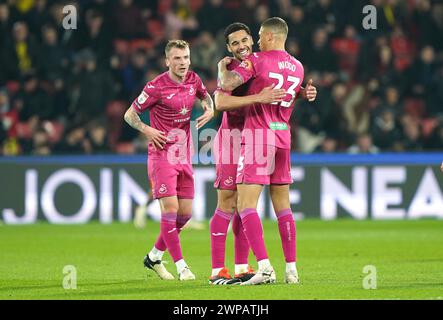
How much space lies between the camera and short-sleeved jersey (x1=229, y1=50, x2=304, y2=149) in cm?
927

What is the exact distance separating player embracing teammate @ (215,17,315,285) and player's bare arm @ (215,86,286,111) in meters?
0.09

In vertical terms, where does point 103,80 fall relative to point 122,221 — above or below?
above

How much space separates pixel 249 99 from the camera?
916cm

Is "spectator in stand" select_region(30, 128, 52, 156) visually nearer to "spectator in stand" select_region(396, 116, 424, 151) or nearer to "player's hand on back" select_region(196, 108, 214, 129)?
"spectator in stand" select_region(396, 116, 424, 151)

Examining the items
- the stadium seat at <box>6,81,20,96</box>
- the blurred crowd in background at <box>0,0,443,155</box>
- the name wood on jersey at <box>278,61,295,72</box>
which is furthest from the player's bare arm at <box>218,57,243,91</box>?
the stadium seat at <box>6,81,20,96</box>

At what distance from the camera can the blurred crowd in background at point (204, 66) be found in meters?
19.0

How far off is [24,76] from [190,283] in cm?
1069

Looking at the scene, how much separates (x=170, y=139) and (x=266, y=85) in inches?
57.7

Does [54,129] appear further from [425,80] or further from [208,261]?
[208,261]

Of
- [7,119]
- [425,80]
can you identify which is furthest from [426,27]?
[7,119]
